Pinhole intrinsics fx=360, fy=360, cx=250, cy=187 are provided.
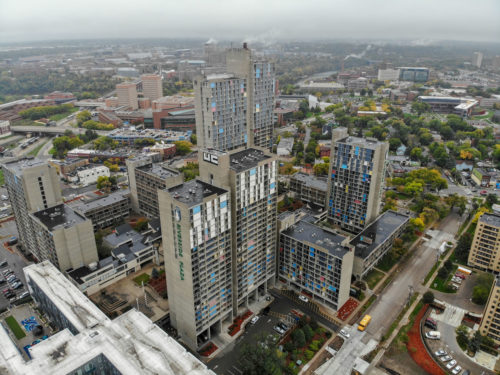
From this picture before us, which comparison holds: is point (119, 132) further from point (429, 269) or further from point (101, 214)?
point (429, 269)

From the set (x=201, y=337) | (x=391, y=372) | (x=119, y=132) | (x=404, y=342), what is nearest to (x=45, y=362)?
(x=201, y=337)

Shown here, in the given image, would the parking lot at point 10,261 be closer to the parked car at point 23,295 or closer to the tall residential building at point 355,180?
the parked car at point 23,295

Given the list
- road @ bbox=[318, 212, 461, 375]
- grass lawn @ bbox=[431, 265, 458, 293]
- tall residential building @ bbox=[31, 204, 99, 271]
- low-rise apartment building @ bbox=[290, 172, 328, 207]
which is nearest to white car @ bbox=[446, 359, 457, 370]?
road @ bbox=[318, 212, 461, 375]

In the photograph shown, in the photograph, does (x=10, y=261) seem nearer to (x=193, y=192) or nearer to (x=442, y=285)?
(x=193, y=192)

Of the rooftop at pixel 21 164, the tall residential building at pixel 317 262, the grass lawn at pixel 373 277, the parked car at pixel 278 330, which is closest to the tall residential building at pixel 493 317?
the grass lawn at pixel 373 277

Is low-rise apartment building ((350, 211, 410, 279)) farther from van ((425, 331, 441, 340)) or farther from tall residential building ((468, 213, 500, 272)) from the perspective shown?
van ((425, 331, 441, 340))

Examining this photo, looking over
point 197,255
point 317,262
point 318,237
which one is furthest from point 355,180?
point 197,255
